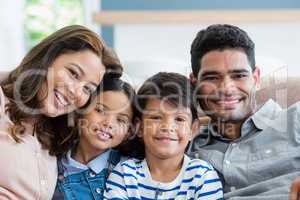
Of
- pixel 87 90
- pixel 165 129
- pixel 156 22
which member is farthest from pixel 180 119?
pixel 156 22

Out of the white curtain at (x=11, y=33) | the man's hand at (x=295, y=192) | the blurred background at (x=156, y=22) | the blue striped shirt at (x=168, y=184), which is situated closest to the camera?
the man's hand at (x=295, y=192)

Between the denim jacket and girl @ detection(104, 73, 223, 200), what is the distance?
32mm

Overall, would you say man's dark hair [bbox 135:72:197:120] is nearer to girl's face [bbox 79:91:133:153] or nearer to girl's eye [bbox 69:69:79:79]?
girl's face [bbox 79:91:133:153]

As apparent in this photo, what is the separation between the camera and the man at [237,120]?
1287 mm

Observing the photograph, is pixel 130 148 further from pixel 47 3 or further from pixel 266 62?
pixel 47 3

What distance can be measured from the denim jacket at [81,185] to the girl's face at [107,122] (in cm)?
8

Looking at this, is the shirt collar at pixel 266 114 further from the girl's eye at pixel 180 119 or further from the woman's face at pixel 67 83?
the woman's face at pixel 67 83

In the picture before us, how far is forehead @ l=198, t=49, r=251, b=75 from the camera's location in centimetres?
138

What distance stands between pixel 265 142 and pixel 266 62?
0.61 metres

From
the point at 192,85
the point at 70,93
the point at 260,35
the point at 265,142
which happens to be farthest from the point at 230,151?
the point at 260,35

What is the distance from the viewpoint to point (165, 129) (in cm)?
126

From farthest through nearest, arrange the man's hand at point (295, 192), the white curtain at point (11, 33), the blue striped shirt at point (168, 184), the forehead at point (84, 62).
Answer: the white curtain at point (11, 33), the forehead at point (84, 62), the blue striped shirt at point (168, 184), the man's hand at point (295, 192)

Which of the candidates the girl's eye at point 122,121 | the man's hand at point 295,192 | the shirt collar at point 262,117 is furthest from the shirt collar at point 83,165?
the man's hand at point 295,192

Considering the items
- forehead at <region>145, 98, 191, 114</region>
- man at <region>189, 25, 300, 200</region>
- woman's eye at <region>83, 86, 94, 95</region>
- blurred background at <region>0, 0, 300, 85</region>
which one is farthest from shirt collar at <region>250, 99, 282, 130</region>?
blurred background at <region>0, 0, 300, 85</region>
